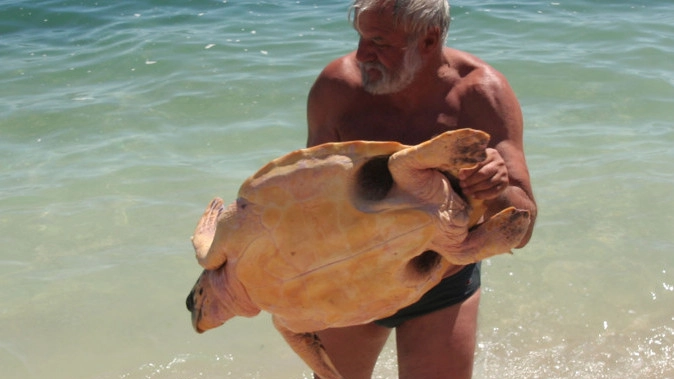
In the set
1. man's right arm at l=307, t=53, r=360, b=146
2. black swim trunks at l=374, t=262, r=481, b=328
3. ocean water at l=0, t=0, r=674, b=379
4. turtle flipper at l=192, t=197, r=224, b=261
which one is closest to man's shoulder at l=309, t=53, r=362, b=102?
man's right arm at l=307, t=53, r=360, b=146

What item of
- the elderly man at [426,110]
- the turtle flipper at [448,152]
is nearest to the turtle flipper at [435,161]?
the turtle flipper at [448,152]

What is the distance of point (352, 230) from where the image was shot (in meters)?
2.28

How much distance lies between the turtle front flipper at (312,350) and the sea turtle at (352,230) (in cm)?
25

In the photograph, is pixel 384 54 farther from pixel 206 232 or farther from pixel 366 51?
pixel 206 232


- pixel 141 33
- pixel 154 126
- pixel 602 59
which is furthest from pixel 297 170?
pixel 141 33

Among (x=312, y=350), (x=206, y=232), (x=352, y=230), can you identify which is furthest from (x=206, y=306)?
(x=352, y=230)

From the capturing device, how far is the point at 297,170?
7.36ft

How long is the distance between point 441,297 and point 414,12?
871 mm

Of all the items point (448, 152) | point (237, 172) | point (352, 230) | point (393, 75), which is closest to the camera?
point (448, 152)

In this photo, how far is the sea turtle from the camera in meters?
2.22

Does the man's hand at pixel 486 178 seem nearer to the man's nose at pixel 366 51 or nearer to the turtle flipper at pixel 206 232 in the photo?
the man's nose at pixel 366 51

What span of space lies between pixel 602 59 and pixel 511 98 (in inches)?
244

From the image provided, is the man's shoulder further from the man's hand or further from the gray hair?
the man's hand

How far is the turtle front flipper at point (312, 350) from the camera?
2803 millimetres
